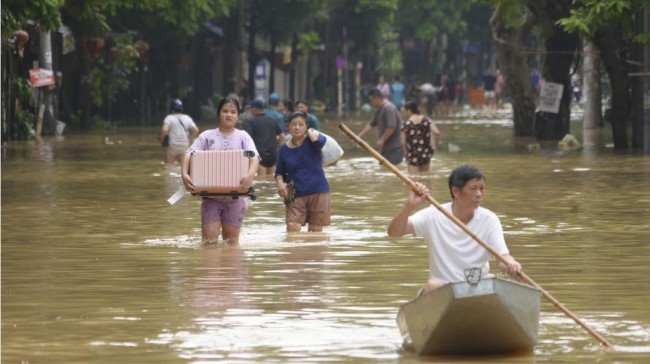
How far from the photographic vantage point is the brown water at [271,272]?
9.87m

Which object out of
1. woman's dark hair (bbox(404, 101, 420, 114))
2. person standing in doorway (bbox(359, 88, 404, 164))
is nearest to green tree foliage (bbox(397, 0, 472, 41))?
person standing in doorway (bbox(359, 88, 404, 164))

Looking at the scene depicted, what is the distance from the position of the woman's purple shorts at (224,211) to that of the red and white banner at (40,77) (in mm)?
25430

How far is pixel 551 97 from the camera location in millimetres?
37438

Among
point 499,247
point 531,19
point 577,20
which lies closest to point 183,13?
point 531,19

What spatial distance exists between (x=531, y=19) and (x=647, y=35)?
10.5m

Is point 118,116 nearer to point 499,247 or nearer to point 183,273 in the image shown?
point 183,273

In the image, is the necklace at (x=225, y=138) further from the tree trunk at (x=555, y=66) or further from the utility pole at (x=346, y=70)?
the utility pole at (x=346, y=70)

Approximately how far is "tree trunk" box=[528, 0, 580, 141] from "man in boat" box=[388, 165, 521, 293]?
25.4m

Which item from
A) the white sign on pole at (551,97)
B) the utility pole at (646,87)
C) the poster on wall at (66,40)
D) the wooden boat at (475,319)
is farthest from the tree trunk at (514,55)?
the wooden boat at (475,319)

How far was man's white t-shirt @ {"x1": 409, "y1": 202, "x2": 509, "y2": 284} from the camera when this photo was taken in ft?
31.4

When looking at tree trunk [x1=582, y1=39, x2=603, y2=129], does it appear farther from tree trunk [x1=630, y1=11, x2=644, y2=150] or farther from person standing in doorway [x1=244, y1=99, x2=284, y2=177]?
person standing in doorway [x1=244, y1=99, x2=284, y2=177]

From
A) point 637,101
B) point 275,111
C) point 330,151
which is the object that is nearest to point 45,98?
point 637,101

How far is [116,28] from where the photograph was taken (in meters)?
52.8

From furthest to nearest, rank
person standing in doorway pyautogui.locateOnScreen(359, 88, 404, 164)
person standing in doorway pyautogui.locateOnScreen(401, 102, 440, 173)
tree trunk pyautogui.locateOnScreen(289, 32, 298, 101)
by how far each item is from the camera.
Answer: tree trunk pyautogui.locateOnScreen(289, 32, 298, 101), person standing in doorway pyautogui.locateOnScreen(359, 88, 404, 164), person standing in doorway pyautogui.locateOnScreen(401, 102, 440, 173)
